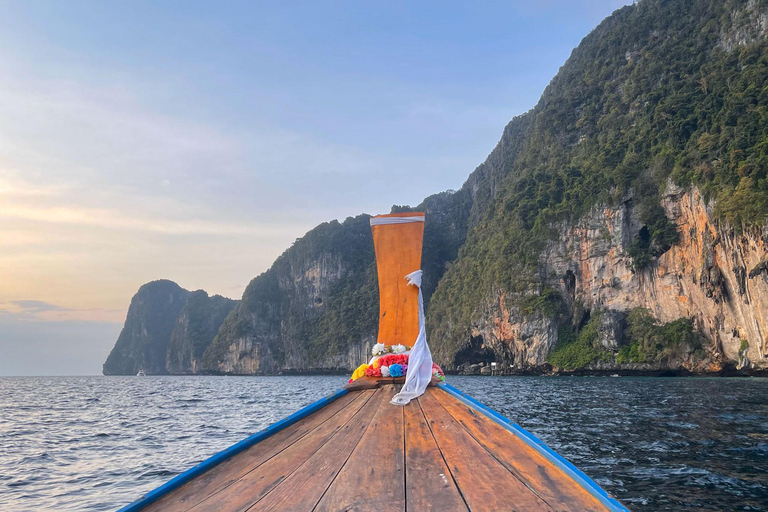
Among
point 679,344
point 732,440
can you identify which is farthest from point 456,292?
point 732,440

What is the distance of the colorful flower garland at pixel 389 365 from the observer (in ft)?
18.5

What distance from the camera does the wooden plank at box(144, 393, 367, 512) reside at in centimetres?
269

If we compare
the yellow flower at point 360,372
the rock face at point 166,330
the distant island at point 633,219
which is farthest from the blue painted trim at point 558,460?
the rock face at point 166,330

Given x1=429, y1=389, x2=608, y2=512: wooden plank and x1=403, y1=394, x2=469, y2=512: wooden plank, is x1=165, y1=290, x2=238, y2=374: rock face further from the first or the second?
x1=403, y1=394, x2=469, y2=512: wooden plank

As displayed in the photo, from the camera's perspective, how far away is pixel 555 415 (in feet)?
48.8

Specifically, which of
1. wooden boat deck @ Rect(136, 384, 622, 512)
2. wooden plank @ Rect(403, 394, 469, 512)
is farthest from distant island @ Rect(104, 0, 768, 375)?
wooden plank @ Rect(403, 394, 469, 512)

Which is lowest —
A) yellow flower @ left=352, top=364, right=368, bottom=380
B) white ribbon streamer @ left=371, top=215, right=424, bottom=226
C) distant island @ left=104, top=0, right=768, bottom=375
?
yellow flower @ left=352, top=364, right=368, bottom=380

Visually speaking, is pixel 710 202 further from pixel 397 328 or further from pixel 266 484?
pixel 266 484

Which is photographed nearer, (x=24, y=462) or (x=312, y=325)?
(x=24, y=462)

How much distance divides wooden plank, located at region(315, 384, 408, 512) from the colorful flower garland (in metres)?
1.80

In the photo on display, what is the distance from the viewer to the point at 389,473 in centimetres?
282

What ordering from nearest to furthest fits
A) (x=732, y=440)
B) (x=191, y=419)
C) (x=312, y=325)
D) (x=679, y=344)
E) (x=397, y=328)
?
(x=397, y=328) → (x=732, y=440) → (x=191, y=419) → (x=679, y=344) → (x=312, y=325)

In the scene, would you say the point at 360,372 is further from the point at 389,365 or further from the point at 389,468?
the point at 389,468

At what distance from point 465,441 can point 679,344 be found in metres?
51.9
